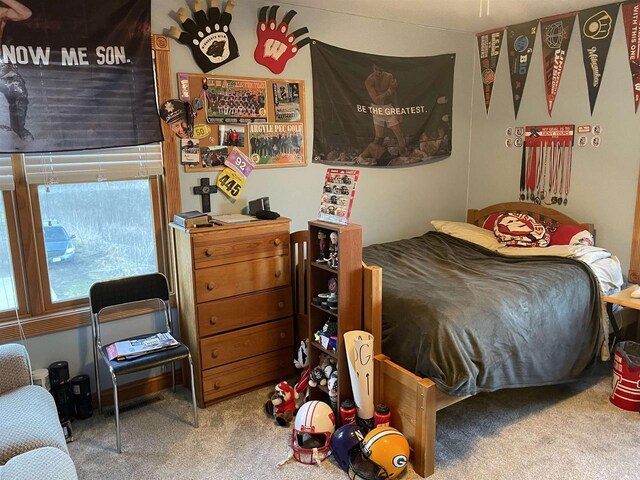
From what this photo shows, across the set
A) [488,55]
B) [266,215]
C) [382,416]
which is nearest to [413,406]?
[382,416]

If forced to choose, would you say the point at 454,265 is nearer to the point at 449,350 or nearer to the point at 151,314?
the point at 449,350

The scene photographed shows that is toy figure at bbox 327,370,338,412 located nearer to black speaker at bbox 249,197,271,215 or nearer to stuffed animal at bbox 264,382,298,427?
stuffed animal at bbox 264,382,298,427

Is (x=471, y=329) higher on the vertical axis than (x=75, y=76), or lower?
lower

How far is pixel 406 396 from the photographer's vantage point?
225 cm

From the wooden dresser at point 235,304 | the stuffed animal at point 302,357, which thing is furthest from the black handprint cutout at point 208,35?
the stuffed animal at point 302,357

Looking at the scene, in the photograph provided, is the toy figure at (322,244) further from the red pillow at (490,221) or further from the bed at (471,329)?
the red pillow at (490,221)

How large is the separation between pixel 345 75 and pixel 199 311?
1.95 meters

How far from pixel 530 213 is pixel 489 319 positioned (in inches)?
71.6

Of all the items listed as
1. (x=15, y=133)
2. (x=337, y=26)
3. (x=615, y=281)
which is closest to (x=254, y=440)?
(x=15, y=133)

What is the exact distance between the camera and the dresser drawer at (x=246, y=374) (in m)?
2.81

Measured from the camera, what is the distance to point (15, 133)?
2.39 metres

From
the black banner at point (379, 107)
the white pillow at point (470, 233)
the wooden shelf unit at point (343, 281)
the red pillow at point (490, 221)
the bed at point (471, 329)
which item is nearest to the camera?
the bed at point (471, 329)

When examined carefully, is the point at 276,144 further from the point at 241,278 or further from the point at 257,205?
the point at 241,278

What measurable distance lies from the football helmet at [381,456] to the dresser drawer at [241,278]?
1.11 m
